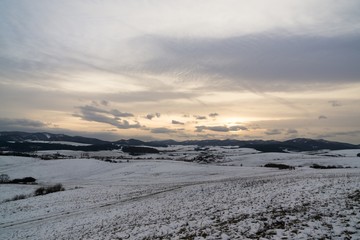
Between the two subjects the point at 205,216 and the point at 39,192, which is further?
the point at 39,192

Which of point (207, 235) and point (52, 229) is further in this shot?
point (52, 229)

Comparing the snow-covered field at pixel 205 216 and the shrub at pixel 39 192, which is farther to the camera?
the shrub at pixel 39 192

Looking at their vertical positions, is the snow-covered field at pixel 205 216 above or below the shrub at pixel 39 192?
above

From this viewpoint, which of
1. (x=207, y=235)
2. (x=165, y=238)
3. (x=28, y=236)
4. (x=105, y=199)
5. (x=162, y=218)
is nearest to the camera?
(x=207, y=235)

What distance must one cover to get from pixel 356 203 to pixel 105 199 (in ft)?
96.9

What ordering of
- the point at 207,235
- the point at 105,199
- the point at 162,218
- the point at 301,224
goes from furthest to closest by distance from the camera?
the point at 105,199 → the point at 162,218 → the point at 207,235 → the point at 301,224

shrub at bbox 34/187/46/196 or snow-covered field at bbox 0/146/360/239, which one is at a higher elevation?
snow-covered field at bbox 0/146/360/239

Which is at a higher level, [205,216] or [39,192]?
[205,216]

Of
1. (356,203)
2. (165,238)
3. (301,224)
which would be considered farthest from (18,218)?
(356,203)

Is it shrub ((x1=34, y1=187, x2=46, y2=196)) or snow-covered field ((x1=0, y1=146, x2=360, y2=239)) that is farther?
shrub ((x1=34, y1=187, x2=46, y2=196))

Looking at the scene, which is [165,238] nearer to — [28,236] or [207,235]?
[207,235]

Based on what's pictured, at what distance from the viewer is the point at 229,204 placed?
23609 mm

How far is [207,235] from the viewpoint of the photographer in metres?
15.5

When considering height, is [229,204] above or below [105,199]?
above
